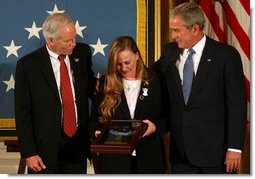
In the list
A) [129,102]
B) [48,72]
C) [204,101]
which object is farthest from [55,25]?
[204,101]

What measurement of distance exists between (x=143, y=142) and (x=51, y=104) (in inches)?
19.3

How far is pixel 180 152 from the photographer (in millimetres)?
2314

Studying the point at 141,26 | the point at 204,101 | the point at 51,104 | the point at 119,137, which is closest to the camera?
the point at 119,137

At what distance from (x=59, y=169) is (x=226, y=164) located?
32.8 inches

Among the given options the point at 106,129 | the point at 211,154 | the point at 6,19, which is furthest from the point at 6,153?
the point at 211,154

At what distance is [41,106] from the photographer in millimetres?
2373

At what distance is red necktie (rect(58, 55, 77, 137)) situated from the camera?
2.39 m

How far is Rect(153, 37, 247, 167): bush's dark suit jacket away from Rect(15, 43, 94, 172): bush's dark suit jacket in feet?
1.55

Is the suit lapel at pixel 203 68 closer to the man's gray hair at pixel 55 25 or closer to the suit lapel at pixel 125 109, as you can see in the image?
the suit lapel at pixel 125 109

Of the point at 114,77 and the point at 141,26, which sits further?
the point at 141,26

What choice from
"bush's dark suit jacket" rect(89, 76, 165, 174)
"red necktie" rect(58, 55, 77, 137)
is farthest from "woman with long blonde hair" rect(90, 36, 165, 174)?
"red necktie" rect(58, 55, 77, 137)

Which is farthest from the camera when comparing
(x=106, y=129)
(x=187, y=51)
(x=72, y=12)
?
(x=72, y=12)

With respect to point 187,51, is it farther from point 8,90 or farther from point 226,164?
point 8,90

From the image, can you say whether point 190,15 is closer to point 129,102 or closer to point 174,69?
point 174,69
